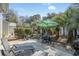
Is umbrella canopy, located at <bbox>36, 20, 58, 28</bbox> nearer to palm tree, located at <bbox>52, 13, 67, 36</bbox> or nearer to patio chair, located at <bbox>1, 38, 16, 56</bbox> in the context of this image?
palm tree, located at <bbox>52, 13, 67, 36</bbox>

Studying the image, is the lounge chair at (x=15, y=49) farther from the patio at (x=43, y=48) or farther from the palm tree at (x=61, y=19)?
the palm tree at (x=61, y=19)

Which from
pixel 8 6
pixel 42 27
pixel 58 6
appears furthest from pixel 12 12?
pixel 58 6

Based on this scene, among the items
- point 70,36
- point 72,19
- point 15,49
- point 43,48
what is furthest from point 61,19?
point 15,49

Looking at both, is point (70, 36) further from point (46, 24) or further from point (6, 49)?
point (6, 49)

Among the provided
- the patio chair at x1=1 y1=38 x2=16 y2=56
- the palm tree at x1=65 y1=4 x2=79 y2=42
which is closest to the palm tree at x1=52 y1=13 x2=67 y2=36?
the palm tree at x1=65 y1=4 x2=79 y2=42

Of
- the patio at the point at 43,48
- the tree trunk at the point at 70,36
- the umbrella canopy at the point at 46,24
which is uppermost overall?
the umbrella canopy at the point at 46,24

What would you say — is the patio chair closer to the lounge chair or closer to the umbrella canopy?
the lounge chair

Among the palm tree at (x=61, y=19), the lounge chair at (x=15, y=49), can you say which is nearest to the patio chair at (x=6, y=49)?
the lounge chair at (x=15, y=49)

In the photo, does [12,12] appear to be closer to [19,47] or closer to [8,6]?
[8,6]

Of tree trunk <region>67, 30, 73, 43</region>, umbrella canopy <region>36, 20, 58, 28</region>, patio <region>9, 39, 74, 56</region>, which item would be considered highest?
umbrella canopy <region>36, 20, 58, 28</region>

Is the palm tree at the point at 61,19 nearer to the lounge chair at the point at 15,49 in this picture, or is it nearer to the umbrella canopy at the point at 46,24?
the umbrella canopy at the point at 46,24

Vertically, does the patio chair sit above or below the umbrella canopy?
below

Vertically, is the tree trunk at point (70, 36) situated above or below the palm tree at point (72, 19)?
below

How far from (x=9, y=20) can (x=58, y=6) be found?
0.71m
